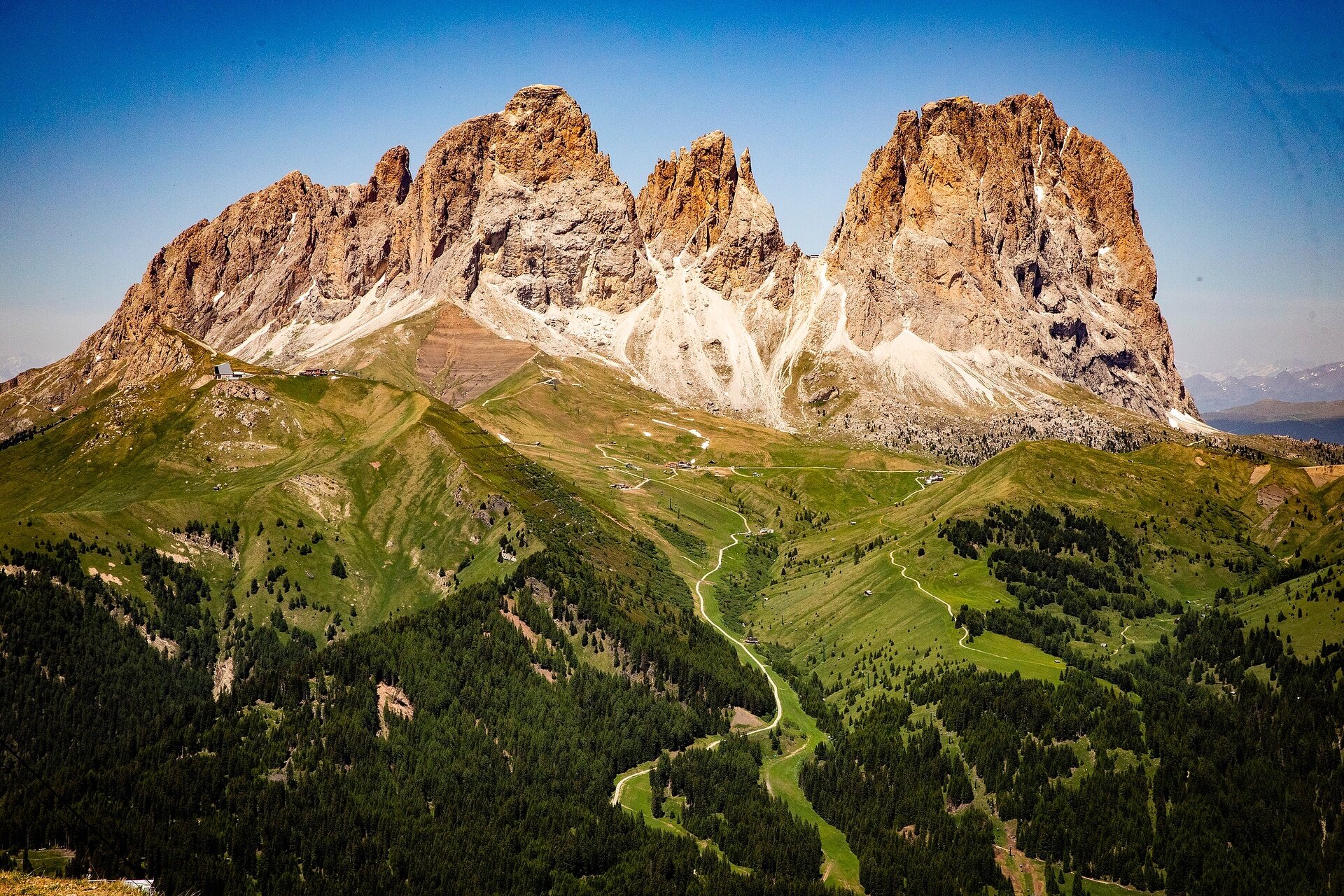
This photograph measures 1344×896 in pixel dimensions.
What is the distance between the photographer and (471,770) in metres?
195

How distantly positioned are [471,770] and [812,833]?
2384 inches

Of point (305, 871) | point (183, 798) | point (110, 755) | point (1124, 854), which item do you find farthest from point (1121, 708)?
point (110, 755)

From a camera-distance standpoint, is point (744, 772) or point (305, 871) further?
point (744, 772)

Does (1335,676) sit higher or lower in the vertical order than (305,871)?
higher

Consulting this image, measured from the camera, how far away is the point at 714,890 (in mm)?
165000

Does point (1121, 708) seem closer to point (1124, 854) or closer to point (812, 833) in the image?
point (1124, 854)

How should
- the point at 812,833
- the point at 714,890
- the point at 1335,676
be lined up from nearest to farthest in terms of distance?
the point at 714,890 < the point at 812,833 < the point at 1335,676

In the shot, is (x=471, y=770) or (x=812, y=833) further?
(x=471, y=770)

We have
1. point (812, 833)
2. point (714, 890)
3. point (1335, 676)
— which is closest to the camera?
point (714, 890)

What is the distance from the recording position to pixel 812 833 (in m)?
180

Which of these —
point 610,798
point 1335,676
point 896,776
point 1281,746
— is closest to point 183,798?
point 610,798

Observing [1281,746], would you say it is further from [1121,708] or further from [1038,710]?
[1038,710]

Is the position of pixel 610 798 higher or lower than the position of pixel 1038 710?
lower

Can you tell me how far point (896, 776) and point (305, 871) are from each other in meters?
98.3
